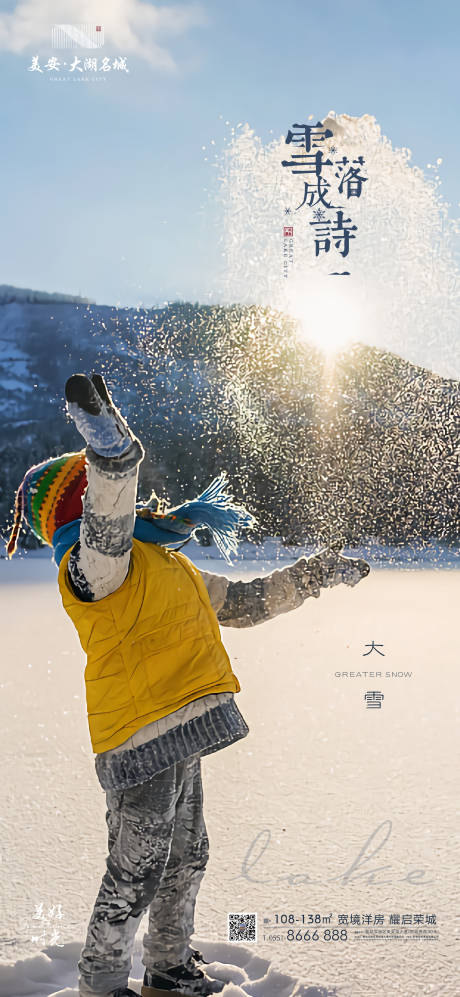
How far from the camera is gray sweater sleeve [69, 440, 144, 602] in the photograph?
40.6 inches

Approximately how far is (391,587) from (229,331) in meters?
2.57

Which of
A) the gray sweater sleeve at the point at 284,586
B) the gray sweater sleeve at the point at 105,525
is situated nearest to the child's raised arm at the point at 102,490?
the gray sweater sleeve at the point at 105,525

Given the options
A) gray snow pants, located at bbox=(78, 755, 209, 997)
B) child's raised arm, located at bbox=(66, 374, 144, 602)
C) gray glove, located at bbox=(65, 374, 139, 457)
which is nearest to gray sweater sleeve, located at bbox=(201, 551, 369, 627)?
gray snow pants, located at bbox=(78, 755, 209, 997)

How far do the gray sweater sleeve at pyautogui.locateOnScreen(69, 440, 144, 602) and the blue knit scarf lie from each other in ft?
0.29

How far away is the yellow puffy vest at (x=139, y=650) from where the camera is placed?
119 cm

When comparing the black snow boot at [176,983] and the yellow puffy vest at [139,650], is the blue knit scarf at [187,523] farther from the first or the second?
the black snow boot at [176,983]

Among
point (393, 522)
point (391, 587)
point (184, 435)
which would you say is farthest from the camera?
point (391, 587)

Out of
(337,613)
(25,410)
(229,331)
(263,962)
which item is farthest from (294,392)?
→ (25,410)

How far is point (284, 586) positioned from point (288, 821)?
0.78m

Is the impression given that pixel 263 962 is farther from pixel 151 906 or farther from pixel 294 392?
pixel 294 392

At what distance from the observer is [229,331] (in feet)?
7.89

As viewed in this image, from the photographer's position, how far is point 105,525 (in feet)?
3.56

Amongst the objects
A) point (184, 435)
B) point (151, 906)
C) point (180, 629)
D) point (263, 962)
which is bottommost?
point (263, 962)

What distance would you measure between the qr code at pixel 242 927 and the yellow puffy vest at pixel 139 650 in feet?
2.32
